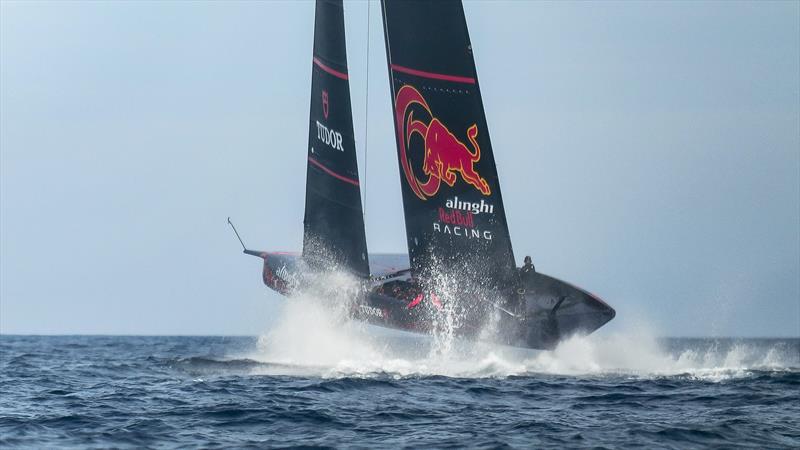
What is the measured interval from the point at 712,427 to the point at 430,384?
21.3ft

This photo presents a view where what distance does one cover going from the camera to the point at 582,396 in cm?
1822

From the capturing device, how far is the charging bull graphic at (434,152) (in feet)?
75.4

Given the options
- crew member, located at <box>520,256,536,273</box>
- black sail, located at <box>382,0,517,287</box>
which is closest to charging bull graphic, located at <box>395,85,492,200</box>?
black sail, located at <box>382,0,517,287</box>

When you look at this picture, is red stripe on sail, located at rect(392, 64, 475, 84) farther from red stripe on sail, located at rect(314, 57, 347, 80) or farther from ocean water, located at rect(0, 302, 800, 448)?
ocean water, located at rect(0, 302, 800, 448)

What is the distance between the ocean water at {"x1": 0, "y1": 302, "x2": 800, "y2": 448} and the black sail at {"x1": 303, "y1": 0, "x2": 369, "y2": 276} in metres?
1.69

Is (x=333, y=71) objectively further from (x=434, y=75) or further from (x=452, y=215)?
(x=452, y=215)

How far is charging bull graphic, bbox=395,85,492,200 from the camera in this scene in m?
23.0

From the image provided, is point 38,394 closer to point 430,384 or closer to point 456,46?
point 430,384

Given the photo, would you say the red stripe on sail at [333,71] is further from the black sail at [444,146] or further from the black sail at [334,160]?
the black sail at [444,146]

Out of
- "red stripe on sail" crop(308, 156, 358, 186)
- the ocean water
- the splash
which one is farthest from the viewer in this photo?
"red stripe on sail" crop(308, 156, 358, 186)

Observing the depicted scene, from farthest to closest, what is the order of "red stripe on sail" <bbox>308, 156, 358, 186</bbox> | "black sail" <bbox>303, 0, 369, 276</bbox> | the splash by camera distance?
"red stripe on sail" <bbox>308, 156, 358, 186</bbox> < "black sail" <bbox>303, 0, 369, 276</bbox> < the splash

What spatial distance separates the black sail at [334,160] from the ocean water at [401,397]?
169cm

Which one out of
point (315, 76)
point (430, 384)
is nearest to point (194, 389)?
point (430, 384)

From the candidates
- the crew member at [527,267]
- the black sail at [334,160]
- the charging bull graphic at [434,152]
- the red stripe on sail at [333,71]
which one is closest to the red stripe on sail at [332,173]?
the black sail at [334,160]
